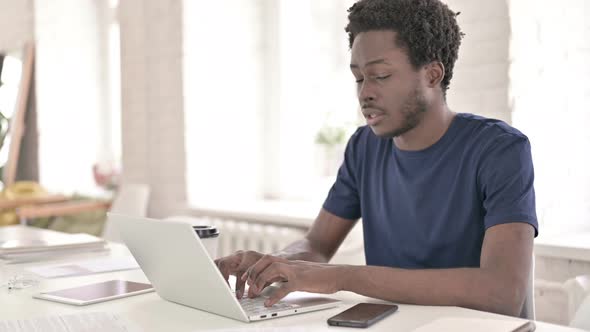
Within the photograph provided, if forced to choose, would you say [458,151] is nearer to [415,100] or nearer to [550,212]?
[415,100]

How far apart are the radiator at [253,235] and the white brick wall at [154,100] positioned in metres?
0.42

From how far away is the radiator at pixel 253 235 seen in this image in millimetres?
2973

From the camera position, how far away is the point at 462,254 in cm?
163

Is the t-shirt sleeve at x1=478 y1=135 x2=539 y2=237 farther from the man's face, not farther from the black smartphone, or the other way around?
the black smartphone

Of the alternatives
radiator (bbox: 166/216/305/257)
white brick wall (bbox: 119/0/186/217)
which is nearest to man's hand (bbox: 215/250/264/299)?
radiator (bbox: 166/216/305/257)

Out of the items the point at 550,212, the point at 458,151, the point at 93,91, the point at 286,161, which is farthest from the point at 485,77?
the point at 93,91

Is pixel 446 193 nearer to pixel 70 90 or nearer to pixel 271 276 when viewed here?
pixel 271 276

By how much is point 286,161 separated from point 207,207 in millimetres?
465

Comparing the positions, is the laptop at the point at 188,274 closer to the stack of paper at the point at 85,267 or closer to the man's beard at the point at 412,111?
the stack of paper at the point at 85,267

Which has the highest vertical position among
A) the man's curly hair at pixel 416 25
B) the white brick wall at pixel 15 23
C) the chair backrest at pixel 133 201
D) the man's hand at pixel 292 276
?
the white brick wall at pixel 15 23

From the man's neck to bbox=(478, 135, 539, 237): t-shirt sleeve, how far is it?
6.4 inches

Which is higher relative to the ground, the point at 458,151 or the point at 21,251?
the point at 458,151

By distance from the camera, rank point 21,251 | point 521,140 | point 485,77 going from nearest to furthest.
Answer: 1. point 521,140
2. point 21,251
3. point 485,77

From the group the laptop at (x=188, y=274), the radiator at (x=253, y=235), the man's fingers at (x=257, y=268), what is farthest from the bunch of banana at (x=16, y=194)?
the man's fingers at (x=257, y=268)
